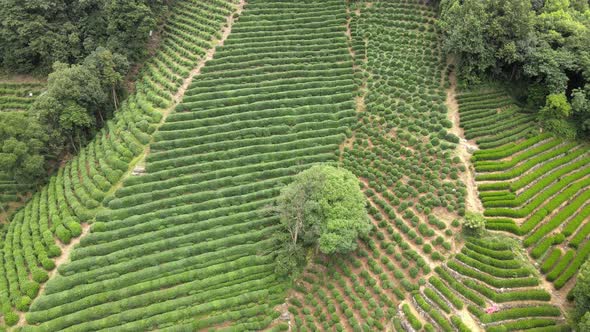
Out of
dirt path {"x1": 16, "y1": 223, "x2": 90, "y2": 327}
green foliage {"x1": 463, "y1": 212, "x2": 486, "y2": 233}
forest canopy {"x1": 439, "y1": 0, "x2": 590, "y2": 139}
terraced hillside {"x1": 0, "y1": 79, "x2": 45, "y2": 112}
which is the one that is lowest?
dirt path {"x1": 16, "y1": 223, "x2": 90, "y2": 327}

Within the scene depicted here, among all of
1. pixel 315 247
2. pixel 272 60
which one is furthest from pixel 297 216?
pixel 272 60

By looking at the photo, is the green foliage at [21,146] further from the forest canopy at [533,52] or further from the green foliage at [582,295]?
the green foliage at [582,295]

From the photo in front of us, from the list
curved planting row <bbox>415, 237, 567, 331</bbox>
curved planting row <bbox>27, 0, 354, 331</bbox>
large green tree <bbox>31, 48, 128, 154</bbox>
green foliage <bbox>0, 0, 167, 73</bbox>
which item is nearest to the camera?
curved planting row <bbox>415, 237, 567, 331</bbox>

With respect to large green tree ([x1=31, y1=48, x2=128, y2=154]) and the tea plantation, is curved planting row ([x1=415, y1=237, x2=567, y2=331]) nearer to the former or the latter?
the tea plantation

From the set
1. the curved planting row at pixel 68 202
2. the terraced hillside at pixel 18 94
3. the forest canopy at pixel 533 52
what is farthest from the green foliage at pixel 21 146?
the forest canopy at pixel 533 52

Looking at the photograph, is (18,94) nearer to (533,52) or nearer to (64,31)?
(64,31)

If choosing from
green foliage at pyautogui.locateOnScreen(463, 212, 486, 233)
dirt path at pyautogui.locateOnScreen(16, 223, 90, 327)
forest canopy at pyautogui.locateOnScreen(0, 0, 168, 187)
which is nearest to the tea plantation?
dirt path at pyautogui.locateOnScreen(16, 223, 90, 327)

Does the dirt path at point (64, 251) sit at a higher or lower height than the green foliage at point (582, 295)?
lower
